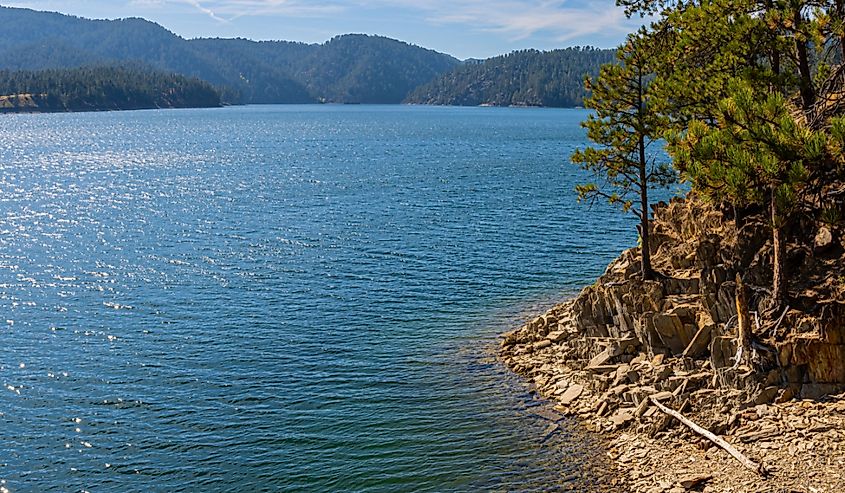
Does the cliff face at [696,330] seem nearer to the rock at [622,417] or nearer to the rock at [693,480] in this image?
the rock at [622,417]

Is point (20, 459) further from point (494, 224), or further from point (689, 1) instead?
point (494, 224)

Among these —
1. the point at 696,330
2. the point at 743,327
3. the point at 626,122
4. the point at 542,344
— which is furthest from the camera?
the point at 542,344

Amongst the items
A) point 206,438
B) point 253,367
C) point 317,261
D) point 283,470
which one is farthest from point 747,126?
point 317,261

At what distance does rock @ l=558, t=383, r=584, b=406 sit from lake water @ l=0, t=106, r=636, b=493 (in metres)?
1.60

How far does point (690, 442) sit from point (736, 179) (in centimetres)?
866

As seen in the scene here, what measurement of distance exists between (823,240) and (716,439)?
350 inches

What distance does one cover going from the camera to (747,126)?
19547mm

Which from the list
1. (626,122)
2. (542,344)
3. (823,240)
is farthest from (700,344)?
(626,122)

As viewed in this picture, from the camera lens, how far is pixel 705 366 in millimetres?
26875

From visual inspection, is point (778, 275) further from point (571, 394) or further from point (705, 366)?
point (571, 394)

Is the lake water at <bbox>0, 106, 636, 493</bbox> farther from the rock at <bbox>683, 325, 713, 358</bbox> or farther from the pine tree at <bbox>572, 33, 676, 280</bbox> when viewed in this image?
the pine tree at <bbox>572, 33, 676, 280</bbox>

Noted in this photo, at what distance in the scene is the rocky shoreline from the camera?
21.9m

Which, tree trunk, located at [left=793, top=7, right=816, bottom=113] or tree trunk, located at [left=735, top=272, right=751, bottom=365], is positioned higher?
tree trunk, located at [left=793, top=7, right=816, bottom=113]

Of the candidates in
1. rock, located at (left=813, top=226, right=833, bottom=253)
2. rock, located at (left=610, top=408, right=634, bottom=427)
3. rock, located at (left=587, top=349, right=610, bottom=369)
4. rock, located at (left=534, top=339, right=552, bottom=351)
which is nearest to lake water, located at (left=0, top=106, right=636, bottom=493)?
rock, located at (left=610, top=408, right=634, bottom=427)
